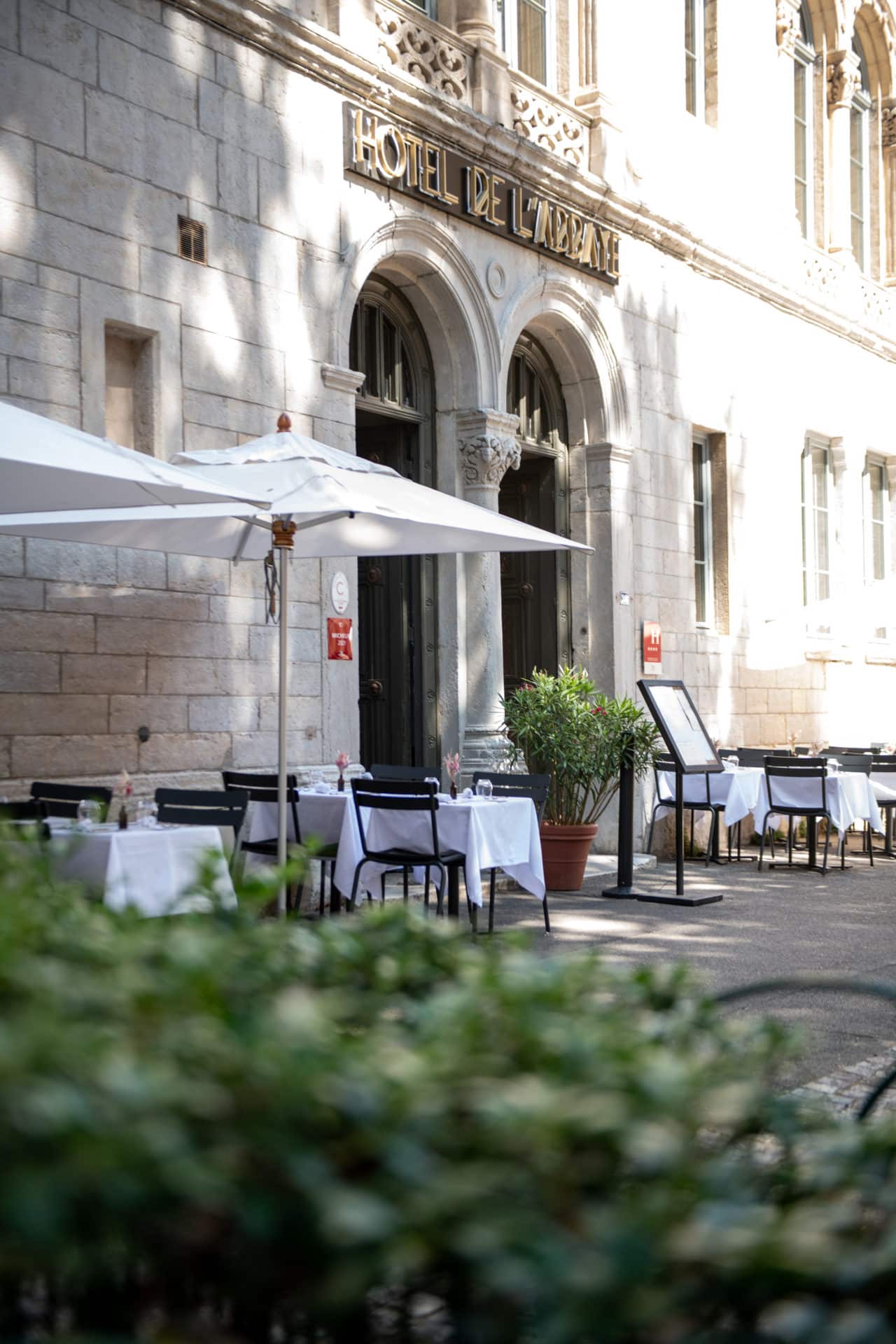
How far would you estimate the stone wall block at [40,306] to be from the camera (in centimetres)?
726

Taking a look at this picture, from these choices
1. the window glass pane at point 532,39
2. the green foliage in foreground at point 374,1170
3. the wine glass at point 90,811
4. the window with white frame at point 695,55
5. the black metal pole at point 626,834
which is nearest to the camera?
the green foliage in foreground at point 374,1170

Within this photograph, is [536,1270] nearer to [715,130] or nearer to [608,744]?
[608,744]

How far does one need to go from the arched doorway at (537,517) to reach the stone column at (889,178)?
7.51 metres

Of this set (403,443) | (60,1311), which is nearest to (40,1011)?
(60,1311)

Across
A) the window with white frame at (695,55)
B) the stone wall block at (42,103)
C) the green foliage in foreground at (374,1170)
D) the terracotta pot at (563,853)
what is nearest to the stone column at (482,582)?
the terracotta pot at (563,853)

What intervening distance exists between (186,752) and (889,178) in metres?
13.7

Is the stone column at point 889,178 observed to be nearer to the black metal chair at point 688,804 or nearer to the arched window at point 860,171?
the arched window at point 860,171

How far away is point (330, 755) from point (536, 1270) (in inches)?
328

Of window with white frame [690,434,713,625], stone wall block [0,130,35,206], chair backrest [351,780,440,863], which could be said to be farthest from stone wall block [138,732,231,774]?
window with white frame [690,434,713,625]

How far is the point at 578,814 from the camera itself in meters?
9.92

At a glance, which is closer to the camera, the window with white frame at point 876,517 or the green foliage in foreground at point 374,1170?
the green foliage in foreground at point 374,1170

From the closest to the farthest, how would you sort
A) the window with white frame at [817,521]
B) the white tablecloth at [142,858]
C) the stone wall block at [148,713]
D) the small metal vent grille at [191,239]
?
the white tablecloth at [142,858]
the stone wall block at [148,713]
the small metal vent grille at [191,239]
the window with white frame at [817,521]

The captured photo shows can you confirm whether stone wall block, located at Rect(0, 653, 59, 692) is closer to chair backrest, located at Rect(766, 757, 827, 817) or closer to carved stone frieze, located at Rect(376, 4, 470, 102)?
carved stone frieze, located at Rect(376, 4, 470, 102)

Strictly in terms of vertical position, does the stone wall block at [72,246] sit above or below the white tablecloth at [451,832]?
above
